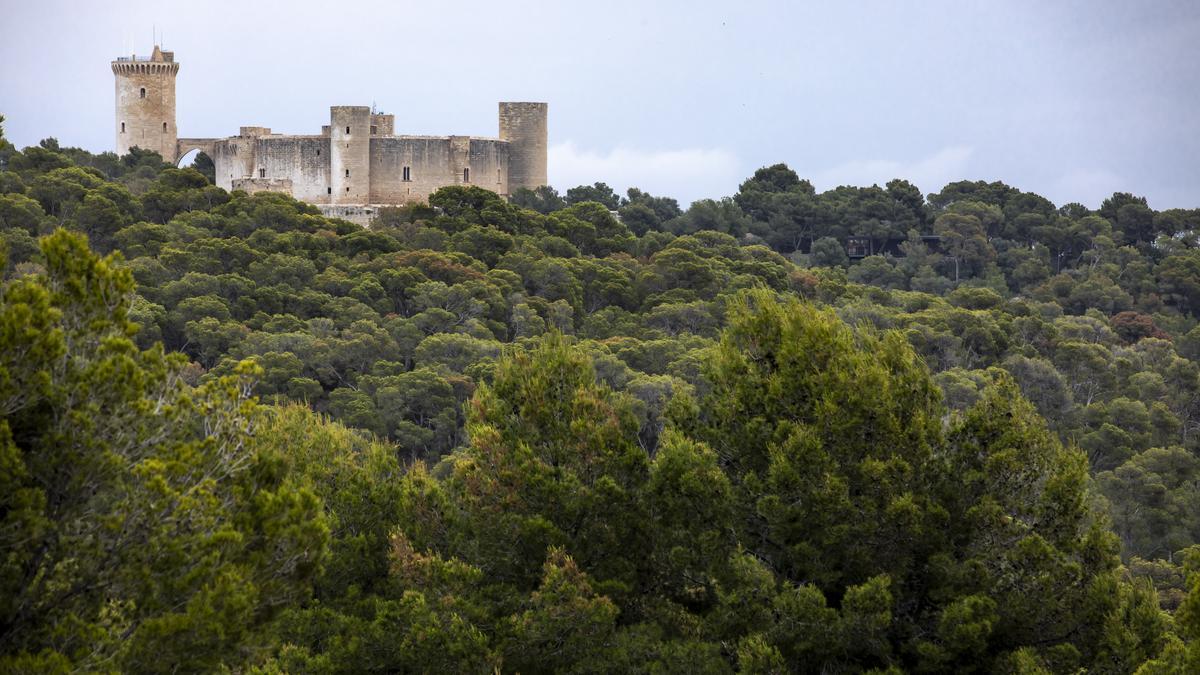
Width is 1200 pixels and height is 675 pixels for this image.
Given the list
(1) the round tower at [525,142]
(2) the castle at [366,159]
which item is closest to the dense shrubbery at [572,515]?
(2) the castle at [366,159]

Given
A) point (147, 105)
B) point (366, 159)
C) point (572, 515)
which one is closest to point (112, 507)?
point (572, 515)

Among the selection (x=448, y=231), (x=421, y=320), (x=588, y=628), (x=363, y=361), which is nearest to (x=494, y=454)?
(x=588, y=628)

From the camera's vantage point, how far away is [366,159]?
4325 centimetres

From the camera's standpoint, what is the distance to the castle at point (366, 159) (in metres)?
43.0

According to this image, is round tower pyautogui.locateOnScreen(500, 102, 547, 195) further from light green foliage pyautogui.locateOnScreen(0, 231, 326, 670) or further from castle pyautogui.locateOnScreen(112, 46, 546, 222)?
light green foliage pyautogui.locateOnScreen(0, 231, 326, 670)

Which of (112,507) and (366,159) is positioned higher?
(366,159)

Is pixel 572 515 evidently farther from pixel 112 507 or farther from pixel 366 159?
pixel 366 159

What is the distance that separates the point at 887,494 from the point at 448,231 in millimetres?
29031

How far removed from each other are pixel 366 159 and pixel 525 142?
465 cm

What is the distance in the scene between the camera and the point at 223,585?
26.5ft

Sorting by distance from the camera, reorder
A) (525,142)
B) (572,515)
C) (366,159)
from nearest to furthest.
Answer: (572,515), (366,159), (525,142)

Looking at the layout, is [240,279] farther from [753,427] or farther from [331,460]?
[753,427]

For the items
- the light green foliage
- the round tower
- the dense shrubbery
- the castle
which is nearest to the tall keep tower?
the castle

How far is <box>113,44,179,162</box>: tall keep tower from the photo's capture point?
1822 inches
